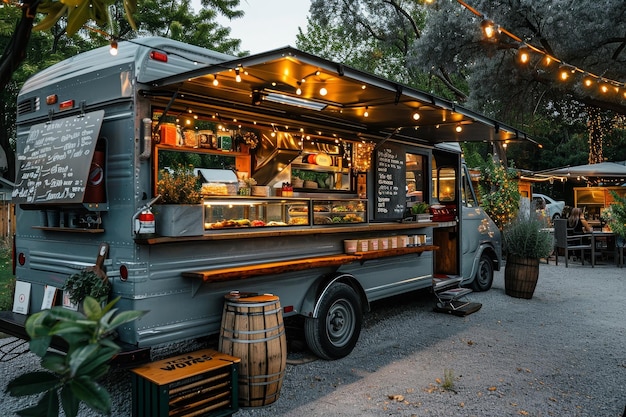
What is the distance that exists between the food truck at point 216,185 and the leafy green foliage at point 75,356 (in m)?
2.74

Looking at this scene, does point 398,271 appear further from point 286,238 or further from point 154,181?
point 154,181

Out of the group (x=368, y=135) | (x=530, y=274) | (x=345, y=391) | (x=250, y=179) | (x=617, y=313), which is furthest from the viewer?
(x=530, y=274)

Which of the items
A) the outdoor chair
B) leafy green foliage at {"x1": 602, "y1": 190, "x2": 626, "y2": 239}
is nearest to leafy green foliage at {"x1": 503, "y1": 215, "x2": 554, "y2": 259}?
the outdoor chair

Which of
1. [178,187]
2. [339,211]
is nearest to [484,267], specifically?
[339,211]

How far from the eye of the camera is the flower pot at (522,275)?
8438 millimetres

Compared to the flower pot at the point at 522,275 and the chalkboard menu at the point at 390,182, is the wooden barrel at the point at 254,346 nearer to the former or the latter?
the chalkboard menu at the point at 390,182

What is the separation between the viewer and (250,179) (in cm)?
559

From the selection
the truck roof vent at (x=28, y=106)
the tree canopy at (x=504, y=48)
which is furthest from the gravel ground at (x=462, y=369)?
the tree canopy at (x=504, y=48)

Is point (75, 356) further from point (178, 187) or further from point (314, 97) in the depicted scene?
point (314, 97)

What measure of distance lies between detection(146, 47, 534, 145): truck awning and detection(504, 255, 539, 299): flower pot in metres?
2.41

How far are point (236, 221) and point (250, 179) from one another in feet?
2.78

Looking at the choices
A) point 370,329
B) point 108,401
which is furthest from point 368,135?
point 108,401

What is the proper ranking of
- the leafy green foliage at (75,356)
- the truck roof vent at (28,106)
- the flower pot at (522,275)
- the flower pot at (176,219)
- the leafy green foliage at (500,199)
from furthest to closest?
the leafy green foliage at (500,199), the flower pot at (522,275), the truck roof vent at (28,106), the flower pot at (176,219), the leafy green foliage at (75,356)

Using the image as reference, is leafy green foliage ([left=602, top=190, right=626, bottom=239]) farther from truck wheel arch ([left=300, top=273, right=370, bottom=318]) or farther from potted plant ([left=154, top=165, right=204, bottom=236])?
potted plant ([left=154, top=165, right=204, bottom=236])
